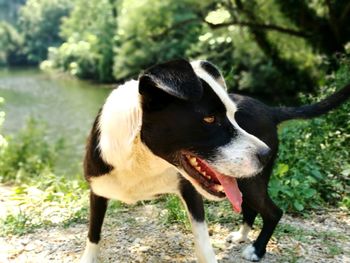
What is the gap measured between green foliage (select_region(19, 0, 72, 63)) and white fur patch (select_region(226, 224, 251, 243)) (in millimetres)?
86813

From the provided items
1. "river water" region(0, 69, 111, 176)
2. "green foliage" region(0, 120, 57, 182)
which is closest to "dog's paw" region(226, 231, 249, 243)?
"green foliage" region(0, 120, 57, 182)

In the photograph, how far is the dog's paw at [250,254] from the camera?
12.3 ft

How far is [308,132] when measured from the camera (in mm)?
6160

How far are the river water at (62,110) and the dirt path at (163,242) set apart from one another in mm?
7590

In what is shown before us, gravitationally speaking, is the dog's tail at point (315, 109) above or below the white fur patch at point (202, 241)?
above

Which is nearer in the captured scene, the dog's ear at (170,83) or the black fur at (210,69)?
the dog's ear at (170,83)

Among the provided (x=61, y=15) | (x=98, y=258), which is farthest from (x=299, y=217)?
(x=61, y=15)

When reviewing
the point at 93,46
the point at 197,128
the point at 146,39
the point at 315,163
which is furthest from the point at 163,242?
the point at 93,46

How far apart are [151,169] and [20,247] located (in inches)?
70.0

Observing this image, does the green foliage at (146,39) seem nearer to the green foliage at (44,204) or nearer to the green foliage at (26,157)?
the green foliage at (26,157)

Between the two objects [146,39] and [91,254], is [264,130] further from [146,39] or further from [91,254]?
[146,39]

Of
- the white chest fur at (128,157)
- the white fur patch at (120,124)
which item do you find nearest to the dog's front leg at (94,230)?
the white chest fur at (128,157)

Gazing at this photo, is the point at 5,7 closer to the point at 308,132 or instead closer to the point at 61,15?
the point at 61,15

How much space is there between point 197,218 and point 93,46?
1824 inches
